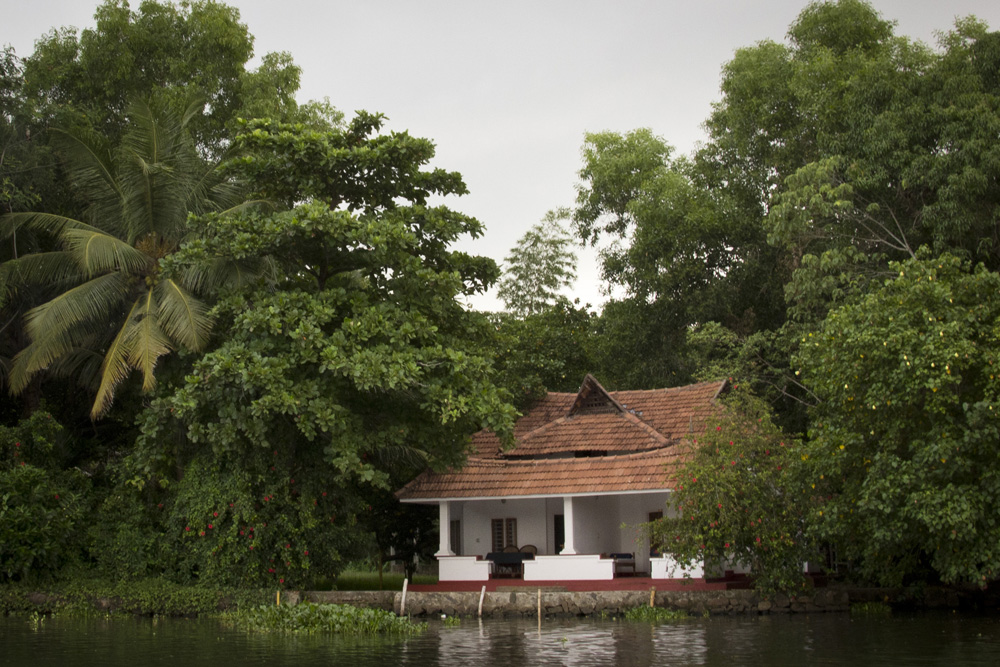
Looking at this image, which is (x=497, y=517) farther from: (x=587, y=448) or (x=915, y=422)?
(x=915, y=422)

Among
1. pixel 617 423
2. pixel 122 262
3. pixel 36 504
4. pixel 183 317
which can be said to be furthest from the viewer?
pixel 617 423

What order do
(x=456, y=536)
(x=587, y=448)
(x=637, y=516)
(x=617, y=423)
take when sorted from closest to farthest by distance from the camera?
(x=587, y=448)
(x=617, y=423)
(x=637, y=516)
(x=456, y=536)

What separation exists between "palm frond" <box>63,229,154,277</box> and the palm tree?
2 cm

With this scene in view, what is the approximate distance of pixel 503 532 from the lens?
1033 inches

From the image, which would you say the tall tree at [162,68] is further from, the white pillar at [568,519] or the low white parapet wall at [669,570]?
the low white parapet wall at [669,570]

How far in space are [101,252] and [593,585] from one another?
13.2m

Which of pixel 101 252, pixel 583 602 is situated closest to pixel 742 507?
pixel 583 602

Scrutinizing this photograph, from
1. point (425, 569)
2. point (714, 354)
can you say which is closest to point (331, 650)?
point (714, 354)

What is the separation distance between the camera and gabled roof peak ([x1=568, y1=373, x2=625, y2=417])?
26094 millimetres

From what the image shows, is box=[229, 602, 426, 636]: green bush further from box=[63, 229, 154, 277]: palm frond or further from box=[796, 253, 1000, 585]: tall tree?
box=[63, 229, 154, 277]: palm frond

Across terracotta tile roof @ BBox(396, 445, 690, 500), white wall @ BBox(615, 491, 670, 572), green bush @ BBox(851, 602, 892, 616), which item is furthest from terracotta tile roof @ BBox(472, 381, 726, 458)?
green bush @ BBox(851, 602, 892, 616)

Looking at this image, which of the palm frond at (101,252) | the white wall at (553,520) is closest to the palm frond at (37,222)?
the palm frond at (101,252)

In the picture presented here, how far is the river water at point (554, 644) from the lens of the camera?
1293 centimetres

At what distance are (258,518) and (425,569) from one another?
1934cm
